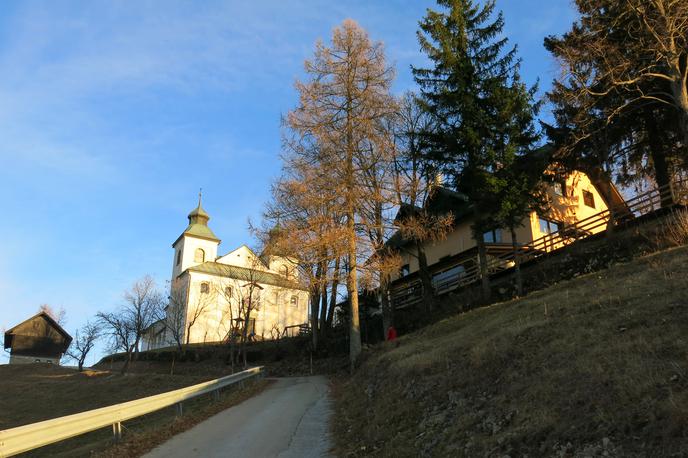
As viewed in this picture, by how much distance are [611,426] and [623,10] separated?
19.6m

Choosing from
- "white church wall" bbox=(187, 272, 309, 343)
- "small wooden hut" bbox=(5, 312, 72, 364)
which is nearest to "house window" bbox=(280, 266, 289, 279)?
"white church wall" bbox=(187, 272, 309, 343)

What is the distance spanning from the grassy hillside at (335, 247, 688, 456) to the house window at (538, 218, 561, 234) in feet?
56.9

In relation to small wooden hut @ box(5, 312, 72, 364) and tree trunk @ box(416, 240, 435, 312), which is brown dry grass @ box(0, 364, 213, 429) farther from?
small wooden hut @ box(5, 312, 72, 364)

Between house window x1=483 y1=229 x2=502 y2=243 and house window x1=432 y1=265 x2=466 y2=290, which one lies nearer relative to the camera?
house window x1=432 y1=265 x2=466 y2=290

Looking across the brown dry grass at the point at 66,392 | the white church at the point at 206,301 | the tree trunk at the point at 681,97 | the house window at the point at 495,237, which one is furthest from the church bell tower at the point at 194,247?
the tree trunk at the point at 681,97

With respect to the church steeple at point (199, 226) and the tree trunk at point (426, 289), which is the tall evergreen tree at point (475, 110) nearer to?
the tree trunk at point (426, 289)

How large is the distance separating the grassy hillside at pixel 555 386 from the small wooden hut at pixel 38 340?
6156 centimetres

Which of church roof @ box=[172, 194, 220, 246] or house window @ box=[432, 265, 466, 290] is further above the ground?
church roof @ box=[172, 194, 220, 246]

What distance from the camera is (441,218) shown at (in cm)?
2238

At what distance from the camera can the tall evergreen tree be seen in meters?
21.8

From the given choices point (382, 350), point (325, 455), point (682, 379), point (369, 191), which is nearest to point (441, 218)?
point (369, 191)

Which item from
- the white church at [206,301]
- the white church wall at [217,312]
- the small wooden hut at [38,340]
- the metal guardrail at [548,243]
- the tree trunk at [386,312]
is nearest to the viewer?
the metal guardrail at [548,243]

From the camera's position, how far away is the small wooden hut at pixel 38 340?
60566 mm

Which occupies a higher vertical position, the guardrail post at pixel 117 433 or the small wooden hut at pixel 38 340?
the small wooden hut at pixel 38 340
